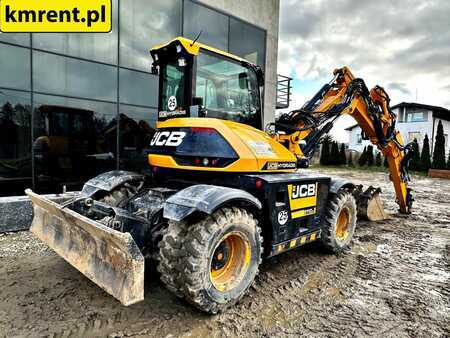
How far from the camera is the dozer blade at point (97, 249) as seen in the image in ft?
8.38

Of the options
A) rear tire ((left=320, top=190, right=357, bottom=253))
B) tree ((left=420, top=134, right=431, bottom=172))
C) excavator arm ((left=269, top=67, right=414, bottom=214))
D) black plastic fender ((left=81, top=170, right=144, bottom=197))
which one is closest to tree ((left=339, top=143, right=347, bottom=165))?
tree ((left=420, top=134, right=431, bottom=172))

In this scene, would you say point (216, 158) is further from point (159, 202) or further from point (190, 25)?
point (190, 25)

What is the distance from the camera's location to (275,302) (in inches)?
134

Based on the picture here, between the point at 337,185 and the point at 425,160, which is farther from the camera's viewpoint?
the point at 425,160

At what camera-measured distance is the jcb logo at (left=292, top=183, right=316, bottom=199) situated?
3.97 metres

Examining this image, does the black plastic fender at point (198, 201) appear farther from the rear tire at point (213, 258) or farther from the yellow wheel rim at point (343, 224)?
the yellow wheel rim at point (343, 224)

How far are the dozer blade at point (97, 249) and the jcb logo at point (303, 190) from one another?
214 cm

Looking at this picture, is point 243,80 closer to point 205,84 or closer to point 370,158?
point 205,84

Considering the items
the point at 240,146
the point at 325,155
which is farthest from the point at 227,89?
the point at 325,155

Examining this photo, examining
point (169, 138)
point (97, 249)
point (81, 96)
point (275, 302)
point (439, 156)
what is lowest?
point (275, 302)

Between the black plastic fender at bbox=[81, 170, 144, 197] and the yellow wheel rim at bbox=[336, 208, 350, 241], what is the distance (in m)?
3.27

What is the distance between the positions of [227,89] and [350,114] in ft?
10.6

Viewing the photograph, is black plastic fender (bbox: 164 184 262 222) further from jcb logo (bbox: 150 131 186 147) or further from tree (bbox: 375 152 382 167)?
tree (bbox: 375 152 382 167)

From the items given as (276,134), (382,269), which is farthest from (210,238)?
(382,269)
